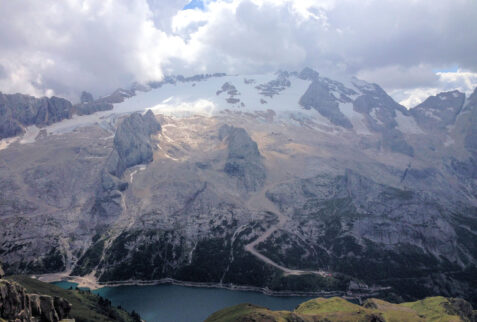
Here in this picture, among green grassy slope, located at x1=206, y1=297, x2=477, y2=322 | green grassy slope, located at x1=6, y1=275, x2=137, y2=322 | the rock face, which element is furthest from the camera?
green grassy slope, located at x1=6, y1=275, x2=137, y2=322

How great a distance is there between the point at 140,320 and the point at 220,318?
188 ft

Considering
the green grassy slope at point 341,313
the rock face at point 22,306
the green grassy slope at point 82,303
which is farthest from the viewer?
the green grassy slope at point 82,303

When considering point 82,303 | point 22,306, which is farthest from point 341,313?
point 22,306

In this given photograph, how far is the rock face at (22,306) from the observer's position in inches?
3184

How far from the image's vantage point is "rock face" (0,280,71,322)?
8088 cm

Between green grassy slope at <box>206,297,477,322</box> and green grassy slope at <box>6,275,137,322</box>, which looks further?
green grassy slope at <box>6,275,137,322</box>

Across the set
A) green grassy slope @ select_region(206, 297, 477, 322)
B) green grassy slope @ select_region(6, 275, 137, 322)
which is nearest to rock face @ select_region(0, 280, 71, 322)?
green grassy slope @ select_region(6, 275, 137, 322)

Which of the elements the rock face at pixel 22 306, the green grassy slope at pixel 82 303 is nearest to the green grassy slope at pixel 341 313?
the green grassy slope at pixel 82 303

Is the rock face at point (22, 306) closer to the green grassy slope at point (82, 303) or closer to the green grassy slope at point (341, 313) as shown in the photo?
the green grassy slope at point (82, 303)

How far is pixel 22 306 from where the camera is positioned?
85.0 metres

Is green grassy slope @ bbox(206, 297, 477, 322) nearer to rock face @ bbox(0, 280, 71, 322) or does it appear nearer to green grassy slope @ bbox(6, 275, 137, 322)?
green grassy slope @ bbox(6, 275, 137, 322)

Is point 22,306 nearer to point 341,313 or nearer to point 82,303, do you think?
point 82,303

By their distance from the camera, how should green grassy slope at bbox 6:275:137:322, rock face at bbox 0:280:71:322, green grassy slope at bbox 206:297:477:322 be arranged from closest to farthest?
rock face at bbox 0:280:71:322, green grassy slope at bbox 206:297:477:322, green grassy slope at bbox 6:275:137:322

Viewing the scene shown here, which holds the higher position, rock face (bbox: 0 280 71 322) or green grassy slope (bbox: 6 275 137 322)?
rock face (bbox: 0 280 71 322)
